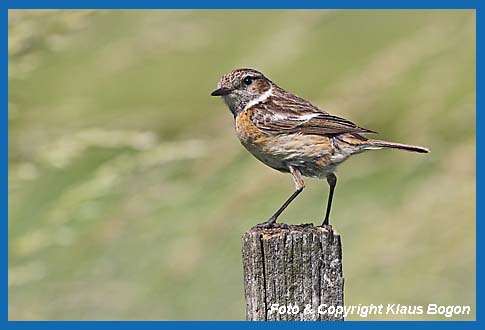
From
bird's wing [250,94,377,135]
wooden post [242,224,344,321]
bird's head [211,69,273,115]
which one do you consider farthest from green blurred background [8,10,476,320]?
wooden post [242,224,344,321]

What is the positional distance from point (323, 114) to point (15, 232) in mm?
2752

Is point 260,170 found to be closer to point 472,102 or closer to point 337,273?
point 472,102

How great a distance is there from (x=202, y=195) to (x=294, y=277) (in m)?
3.53

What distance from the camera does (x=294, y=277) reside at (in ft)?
14.9

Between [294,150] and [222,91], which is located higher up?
[222,91]

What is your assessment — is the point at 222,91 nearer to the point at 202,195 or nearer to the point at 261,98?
the point at 261,98

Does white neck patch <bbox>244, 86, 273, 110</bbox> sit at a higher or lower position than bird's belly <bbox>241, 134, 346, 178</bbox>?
higher

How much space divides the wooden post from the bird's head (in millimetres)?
1942

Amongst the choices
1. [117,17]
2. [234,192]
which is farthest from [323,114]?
[117,17]

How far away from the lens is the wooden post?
4.55m

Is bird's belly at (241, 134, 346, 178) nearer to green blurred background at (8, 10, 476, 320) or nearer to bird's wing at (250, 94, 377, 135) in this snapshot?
bird's wing at (250, 94, 377, 135)

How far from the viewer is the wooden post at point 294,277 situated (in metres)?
4.55

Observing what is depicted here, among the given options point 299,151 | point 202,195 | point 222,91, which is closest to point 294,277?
point 299,151

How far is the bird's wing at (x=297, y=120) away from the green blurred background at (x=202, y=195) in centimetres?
49
